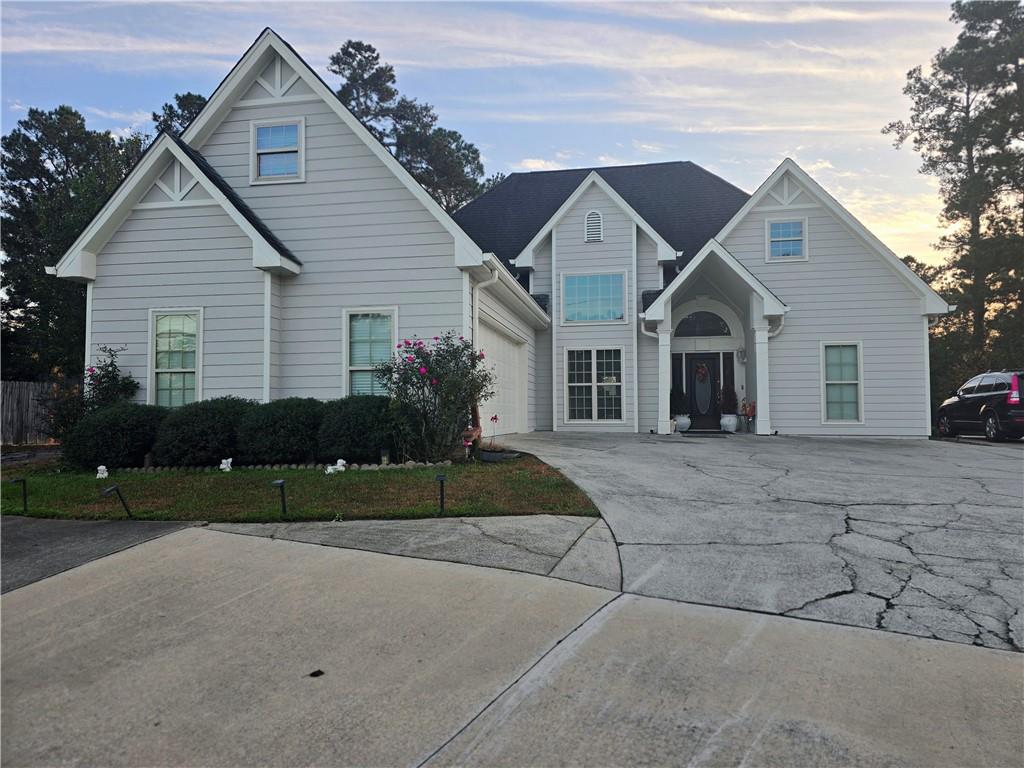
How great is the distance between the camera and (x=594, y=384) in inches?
613

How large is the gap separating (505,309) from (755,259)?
22.6 feet

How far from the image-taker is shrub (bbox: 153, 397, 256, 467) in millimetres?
8633

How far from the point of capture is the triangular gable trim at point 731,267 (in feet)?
45.5

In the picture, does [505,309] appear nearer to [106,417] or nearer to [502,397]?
[502,397]

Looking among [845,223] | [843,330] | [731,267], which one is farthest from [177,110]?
[843,330]

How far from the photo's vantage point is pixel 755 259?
15008 millimetres

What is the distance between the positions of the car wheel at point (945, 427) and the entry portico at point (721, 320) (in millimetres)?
5118

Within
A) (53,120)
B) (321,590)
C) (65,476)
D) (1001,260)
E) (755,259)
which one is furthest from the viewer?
(53,120)

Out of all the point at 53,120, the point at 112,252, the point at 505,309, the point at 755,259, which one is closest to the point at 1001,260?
the point at 755,259

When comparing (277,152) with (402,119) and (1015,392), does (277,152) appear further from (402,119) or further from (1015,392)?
(402,119)

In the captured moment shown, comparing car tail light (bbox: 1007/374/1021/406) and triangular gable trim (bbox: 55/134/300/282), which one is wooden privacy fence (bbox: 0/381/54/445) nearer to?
triangular gable trim (bbox: 55/134/300/282)

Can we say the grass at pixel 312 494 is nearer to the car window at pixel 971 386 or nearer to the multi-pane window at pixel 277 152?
the multi-pane window at pixel 277 152

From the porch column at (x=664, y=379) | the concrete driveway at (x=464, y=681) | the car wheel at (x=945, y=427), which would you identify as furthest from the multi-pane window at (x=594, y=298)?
the concrete driveway at (x=464, y=681)

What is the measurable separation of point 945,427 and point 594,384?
9.26 m
